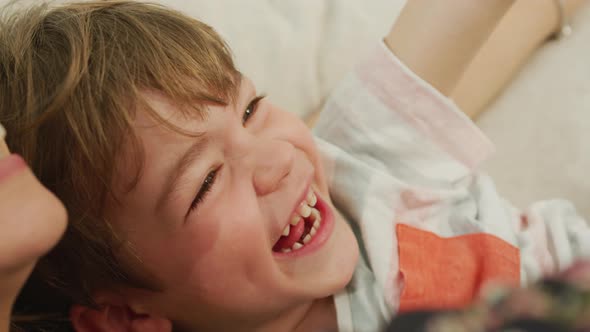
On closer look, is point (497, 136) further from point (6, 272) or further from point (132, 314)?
point (6, 272)

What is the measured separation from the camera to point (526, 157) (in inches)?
37.4

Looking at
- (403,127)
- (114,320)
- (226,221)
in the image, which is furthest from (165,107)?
(403,127)

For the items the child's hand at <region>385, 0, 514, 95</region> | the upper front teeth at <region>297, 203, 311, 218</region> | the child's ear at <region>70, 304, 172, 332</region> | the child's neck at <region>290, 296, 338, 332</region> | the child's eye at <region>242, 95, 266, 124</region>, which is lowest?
the child's ear at <region>70, 304, 172, 332</region>

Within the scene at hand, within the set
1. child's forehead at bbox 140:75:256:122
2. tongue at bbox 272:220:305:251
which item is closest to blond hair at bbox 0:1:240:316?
child's forehead at bbox 140:75:256:122

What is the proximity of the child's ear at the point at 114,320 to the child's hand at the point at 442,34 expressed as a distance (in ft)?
1.57

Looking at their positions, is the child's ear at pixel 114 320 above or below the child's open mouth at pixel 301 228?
below

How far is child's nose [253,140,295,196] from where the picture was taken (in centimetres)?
63

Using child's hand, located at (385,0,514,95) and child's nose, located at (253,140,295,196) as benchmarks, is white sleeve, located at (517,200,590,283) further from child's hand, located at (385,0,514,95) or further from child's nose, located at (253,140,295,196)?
child's nose, located at (253,140,295,196)

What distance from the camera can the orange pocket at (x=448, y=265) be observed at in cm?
70

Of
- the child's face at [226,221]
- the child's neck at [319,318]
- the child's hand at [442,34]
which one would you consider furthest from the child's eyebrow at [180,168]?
the child's hand at [442,34]

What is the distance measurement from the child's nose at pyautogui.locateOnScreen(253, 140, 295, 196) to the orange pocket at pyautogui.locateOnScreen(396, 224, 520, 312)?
0.21 meters

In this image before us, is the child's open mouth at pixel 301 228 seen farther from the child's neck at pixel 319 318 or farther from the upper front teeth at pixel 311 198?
the child's neck at pixel 319 318

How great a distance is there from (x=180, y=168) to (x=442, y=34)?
1.38 feet

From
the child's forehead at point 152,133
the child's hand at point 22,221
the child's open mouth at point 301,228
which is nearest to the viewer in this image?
the child's hand at point 22,221
